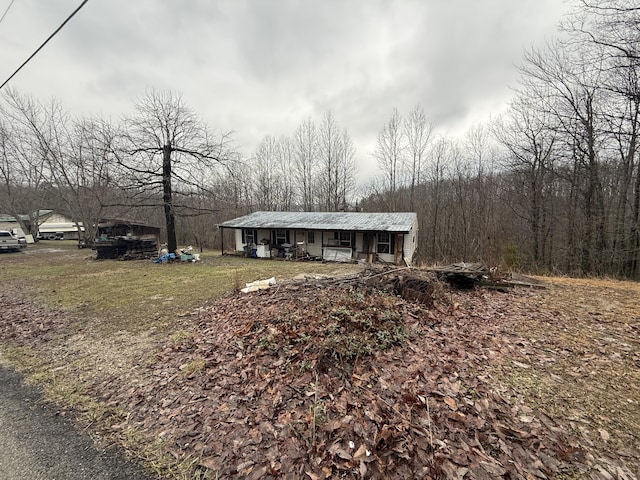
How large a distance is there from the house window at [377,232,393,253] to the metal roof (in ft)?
2.19

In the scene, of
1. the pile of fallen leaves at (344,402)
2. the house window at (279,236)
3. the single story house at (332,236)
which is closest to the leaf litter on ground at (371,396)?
the pile of fallen leaves at (344,402)

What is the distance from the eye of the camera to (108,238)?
16703mm

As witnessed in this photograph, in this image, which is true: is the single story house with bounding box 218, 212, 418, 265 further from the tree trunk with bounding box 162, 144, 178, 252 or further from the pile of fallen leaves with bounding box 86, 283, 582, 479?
the pile of fallen leaves with bounding box 86, 283, 582, 479

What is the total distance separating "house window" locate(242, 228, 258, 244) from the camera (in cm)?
1936

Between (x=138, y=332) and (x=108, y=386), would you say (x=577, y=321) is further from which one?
(x=138, y=332)

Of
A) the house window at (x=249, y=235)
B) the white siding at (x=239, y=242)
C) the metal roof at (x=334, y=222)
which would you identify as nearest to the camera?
the metal roof at (x=334, y=222)

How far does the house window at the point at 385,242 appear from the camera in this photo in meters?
15.9

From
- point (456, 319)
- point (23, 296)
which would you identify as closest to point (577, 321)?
point (456, 319)

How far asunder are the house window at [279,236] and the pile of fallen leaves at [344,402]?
1382cm

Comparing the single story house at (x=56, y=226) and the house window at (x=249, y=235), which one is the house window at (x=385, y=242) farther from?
the single story house at (x=56, y=226)

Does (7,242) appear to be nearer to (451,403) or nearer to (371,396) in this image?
(371,396)

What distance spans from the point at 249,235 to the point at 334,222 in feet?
21.6

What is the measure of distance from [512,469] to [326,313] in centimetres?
278

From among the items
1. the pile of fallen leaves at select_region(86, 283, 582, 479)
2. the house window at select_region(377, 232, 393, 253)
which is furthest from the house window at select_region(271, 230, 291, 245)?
the pile of fallen leaves at select_region(86, 283, 582, 479)
